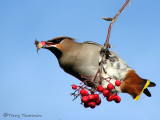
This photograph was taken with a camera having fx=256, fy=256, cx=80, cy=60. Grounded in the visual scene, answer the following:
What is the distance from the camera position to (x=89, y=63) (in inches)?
134

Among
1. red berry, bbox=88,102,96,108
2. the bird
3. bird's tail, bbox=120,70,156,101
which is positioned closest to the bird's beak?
the bird

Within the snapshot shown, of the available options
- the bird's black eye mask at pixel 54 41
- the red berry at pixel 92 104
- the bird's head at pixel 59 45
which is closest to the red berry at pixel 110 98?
the red berry at pixel 92 104

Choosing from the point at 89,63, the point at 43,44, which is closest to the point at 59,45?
the point at 43,44

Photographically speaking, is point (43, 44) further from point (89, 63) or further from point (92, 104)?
point (92, 104)

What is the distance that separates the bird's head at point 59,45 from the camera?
10.9ft

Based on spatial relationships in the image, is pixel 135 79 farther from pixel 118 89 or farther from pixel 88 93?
pixel 88 93

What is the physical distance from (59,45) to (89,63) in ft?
1.56

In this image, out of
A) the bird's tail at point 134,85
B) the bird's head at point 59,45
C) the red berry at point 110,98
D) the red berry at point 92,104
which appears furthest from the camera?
the bird's tail at point 134,85

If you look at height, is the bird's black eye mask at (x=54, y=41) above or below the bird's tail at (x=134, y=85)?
above

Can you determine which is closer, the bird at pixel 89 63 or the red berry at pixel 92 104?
the red berry at pixel 92 104

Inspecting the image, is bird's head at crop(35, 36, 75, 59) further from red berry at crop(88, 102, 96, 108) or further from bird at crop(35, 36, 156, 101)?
red berry at crop(88, 102, 96, 108)

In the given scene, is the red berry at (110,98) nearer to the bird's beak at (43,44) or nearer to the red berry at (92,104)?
the red berry at (92,104)

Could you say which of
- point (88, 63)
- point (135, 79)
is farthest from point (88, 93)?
point (135, 79)

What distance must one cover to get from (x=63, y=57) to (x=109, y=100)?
2.97 ft
